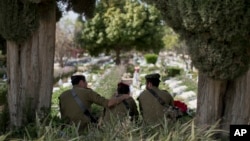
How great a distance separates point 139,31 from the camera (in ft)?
138

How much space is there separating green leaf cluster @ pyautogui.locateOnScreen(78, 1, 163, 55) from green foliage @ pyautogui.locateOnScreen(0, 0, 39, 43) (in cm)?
3482

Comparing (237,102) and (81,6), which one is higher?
(81,6)

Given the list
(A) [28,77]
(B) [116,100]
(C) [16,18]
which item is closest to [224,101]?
(B) [116,100]

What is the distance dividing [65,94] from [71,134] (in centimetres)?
192

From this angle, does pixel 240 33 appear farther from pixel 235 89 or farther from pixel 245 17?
pixel 235 89

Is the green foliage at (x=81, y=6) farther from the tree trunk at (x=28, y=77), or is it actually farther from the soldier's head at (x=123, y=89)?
the soldier's head at (x=123, y=89)

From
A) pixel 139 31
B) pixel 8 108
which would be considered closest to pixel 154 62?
pixel 139 31

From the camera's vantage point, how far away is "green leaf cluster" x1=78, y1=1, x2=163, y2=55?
138ft

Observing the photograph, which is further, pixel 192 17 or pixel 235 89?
pixel 235 89

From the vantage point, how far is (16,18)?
684 cm

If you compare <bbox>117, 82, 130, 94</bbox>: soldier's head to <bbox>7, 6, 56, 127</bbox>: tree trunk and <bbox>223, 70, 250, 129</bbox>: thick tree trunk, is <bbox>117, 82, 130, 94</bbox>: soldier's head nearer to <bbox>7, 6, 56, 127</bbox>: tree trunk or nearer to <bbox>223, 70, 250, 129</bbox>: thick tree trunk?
<bbox>7, 6, 56, 127</bbox>: tree trunk

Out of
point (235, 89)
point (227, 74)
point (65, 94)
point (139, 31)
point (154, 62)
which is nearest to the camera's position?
point (227, 74)

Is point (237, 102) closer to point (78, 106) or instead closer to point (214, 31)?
point (214, 31)

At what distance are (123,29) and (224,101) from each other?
36044mm
